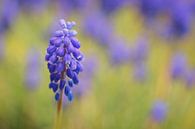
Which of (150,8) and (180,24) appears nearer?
(180,24)

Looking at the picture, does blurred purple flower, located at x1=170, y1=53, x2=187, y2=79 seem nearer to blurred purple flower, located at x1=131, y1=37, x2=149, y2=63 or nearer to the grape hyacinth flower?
blurred purple flower, located at x1=131, y1=37, x2=149, y2=63

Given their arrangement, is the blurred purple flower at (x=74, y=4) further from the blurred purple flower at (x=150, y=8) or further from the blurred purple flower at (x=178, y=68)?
the blurred purple flower at (x=178, y=68)

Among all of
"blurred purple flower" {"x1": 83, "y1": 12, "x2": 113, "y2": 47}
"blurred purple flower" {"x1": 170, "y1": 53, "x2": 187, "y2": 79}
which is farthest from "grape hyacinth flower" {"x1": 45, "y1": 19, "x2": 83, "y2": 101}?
"blurred purple flower" {"x1": 83, "y1": 12, "x2": 113, "y2": 47}

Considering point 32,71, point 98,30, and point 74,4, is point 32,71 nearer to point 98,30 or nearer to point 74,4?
point 98,30

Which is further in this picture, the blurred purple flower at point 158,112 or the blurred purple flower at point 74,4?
the blurred purple flower at point 74,4

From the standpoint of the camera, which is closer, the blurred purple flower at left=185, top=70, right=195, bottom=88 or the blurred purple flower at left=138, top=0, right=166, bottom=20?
the blurred purple flower at left=185, top=70, right=195, bottom=88

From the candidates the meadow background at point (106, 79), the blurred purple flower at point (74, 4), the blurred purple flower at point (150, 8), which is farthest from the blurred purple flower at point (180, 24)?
the blurred purple flower at point (74, 4)

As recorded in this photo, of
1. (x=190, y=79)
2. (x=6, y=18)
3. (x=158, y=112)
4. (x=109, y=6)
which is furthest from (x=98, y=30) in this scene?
(x=158, y=112)
